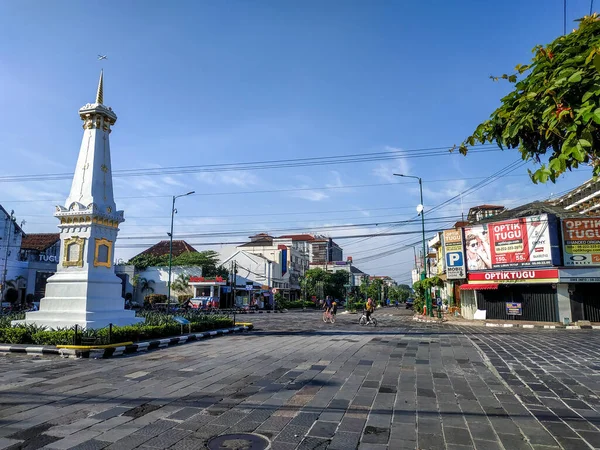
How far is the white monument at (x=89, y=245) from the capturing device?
1396 centimetres

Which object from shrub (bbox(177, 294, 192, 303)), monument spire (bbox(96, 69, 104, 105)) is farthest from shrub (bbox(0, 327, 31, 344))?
shrub (bbox(177, 294, 192, 303))

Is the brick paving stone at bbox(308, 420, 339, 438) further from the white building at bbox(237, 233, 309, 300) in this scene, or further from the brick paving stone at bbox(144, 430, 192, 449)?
the white building at bbox(237, 233, 309, 300)

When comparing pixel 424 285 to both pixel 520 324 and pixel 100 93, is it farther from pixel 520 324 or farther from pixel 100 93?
pixel 100 93

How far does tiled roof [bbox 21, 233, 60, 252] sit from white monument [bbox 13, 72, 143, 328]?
3744cm

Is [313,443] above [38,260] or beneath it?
beneath

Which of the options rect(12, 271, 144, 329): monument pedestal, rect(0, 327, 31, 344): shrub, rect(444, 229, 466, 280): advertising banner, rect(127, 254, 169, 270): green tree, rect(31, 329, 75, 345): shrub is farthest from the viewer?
rect(127, 254, 169, 270): green tree

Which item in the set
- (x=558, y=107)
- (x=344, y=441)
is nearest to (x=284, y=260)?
(x=344, y=441)

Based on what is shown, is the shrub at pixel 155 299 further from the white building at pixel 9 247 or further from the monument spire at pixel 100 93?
the monument spire at pixel 100 93

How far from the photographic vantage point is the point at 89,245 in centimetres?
1469

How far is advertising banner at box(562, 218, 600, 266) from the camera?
881 inches

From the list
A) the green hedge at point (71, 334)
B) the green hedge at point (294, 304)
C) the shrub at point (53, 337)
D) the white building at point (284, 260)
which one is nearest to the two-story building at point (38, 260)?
the white building at point (284, 260)

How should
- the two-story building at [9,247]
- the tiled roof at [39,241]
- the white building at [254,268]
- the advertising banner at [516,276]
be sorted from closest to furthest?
1. the advertising banner at [516,276]
2. the two-story building at [9,247]
3. the tiled roof at [39,241]
4. the white building at [254,268]

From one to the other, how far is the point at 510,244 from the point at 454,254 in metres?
4.03

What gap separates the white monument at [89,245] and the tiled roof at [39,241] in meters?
37.4
